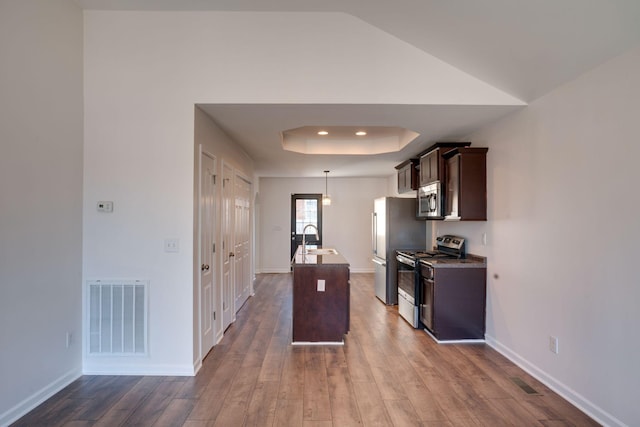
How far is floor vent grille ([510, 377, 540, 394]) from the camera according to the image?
2557 millimetres

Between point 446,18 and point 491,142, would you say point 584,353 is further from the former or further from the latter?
point 446,18

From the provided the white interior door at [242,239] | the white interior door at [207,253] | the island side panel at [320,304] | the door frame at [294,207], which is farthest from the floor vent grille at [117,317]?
the door frame at [294,207]

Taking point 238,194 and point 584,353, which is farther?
point 238,194

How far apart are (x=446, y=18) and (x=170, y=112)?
2442 mm

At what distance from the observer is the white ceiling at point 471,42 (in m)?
2.00

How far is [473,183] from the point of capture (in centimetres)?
357

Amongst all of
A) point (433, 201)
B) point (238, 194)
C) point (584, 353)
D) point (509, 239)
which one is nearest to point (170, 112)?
point (238, 194)

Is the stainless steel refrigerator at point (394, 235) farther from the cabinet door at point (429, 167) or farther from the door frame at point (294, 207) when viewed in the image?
the door frame at point (294, 207)

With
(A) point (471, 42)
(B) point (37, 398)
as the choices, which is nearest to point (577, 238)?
(A) point (471, 42)

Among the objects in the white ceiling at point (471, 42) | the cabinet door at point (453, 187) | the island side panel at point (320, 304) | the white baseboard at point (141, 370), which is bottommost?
the white baseboard at point (141, 370)

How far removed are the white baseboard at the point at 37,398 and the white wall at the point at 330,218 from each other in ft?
17.5

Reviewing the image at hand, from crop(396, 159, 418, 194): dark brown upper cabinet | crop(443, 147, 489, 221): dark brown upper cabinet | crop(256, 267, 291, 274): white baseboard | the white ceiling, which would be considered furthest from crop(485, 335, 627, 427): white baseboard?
crop(256, 267, 291, 274): white baseboard

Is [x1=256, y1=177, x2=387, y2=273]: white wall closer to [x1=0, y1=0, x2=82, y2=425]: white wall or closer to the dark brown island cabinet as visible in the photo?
the dark brown island cabinet

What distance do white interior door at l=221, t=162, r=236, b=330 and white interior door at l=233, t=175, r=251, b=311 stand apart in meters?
0.26
